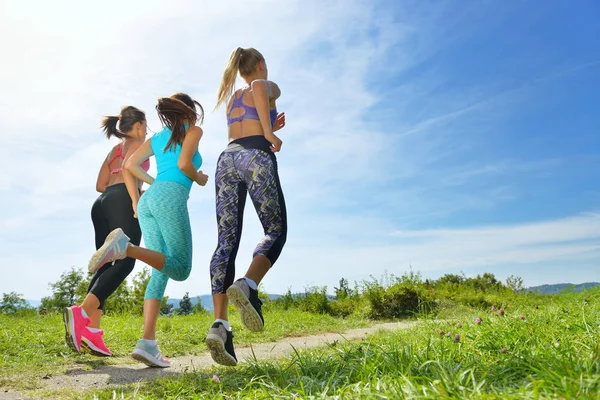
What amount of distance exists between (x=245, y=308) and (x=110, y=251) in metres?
1.35

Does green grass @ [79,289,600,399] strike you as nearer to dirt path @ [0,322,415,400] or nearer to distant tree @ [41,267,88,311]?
dirt path @ [0,322,415,400]

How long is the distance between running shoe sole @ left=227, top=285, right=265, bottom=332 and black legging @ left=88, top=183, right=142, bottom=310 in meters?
1.97

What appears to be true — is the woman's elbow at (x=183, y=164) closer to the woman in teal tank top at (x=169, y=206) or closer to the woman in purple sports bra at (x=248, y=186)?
the woman in teal tank top at (x=169, y=206)

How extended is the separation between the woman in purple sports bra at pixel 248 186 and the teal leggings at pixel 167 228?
558 millimetres

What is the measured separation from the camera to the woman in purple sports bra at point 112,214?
4979 mm

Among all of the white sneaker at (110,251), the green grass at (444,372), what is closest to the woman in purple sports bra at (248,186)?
the green grass at (444,372)

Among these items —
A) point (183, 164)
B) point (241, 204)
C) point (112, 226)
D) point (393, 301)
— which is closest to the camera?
point (241, 204)

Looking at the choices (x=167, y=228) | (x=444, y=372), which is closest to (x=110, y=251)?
(x=167, y=228)

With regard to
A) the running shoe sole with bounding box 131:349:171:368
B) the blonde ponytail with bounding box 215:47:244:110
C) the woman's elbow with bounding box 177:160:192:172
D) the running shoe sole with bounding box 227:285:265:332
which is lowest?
the running shoe sole with bounding box 131:349:171:368

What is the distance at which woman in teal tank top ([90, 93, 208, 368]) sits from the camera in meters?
4.54

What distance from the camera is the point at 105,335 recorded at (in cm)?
646

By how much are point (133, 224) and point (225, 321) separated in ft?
6.74

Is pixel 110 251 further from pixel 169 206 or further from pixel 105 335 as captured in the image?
pixel 105 335

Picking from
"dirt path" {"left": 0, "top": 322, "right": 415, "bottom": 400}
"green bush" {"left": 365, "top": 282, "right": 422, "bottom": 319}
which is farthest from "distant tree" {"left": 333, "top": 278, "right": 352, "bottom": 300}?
"dirt path" {"left": 0, "top": 322, "right": 415, "bottom": 400}
